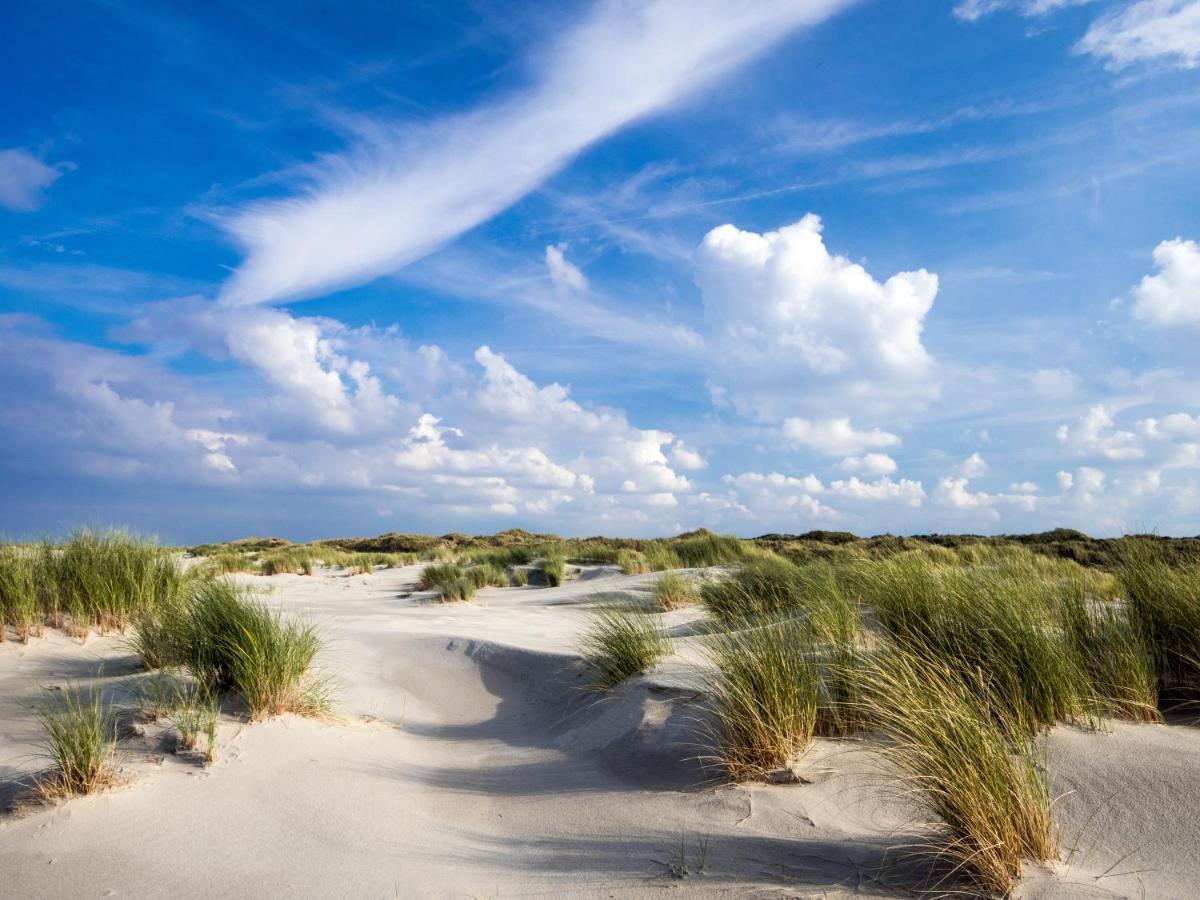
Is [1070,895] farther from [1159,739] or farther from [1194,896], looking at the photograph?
[1159,739]

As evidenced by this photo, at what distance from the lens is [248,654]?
5.06 meters

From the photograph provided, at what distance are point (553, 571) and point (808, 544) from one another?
1252cm

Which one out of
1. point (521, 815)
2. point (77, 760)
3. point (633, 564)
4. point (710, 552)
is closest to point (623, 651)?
point (521, 815)

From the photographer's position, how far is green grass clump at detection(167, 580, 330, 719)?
5.00 metres

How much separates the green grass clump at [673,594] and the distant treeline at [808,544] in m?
2.50

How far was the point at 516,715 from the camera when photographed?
6.36 metres

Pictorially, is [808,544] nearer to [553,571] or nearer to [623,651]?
[553,571]

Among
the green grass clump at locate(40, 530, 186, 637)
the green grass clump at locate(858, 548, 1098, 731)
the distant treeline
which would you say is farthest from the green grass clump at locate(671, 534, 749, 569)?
the green grass clump at locate(40, 530, 186, 637)

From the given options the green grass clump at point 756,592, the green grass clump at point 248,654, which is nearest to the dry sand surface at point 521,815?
the green grass clump at point 248,654

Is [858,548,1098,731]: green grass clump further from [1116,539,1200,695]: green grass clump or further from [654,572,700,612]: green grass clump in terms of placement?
[654,572,700,612]: green grass clump

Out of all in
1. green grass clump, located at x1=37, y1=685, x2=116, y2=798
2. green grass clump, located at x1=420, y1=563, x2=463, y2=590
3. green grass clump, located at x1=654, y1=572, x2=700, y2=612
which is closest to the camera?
green grass clump, located at x1=37, y1=685, x2=116, y2=798

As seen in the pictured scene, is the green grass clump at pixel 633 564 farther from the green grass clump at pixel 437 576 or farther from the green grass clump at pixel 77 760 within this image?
the green grass clump at pixel 77 760

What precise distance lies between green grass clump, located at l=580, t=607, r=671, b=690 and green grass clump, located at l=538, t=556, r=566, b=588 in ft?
32.5

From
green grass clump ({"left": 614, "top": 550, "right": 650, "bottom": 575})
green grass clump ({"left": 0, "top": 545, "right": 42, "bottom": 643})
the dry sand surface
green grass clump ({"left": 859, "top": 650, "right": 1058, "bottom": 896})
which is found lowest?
the dry sand surface
